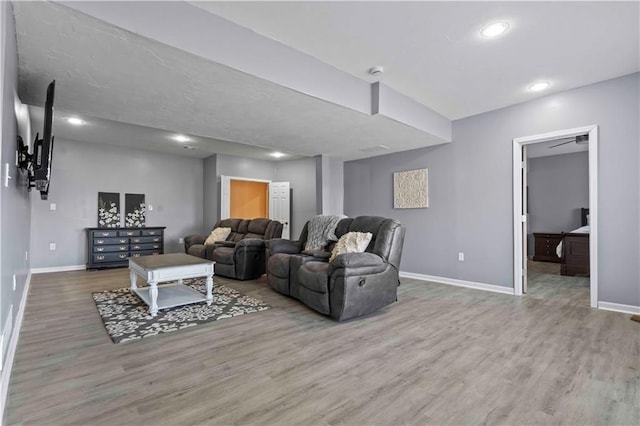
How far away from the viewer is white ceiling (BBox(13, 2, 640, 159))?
2209 millimetres

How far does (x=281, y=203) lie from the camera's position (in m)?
7.48

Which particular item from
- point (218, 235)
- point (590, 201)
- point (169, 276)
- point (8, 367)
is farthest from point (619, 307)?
point (218, 235)

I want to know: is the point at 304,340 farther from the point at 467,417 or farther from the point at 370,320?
the point at 467,417

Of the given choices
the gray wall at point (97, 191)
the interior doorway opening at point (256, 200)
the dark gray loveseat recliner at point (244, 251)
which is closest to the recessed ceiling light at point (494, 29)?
the dark gray loveseat recliner at point (244, 251)

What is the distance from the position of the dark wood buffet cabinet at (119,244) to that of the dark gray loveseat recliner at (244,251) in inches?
46.9

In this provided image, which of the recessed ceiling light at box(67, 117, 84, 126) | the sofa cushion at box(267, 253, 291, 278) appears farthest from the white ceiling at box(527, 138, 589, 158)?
the recessed ceiling light at box(67, 117, 84, 126)

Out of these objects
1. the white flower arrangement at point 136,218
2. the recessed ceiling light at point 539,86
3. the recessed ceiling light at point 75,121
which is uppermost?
the recessed ceiling light at point 539,86

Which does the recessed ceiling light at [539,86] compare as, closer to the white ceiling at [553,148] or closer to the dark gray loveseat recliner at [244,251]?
the white ceiling at [553,148]

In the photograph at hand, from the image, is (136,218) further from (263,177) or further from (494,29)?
(494,29)

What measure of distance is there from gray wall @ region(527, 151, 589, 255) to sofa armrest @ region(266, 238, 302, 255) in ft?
20.4

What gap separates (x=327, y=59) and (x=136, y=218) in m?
5.58

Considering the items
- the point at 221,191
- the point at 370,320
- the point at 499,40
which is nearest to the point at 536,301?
the point at 370,320

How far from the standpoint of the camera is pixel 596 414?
5.15 feet

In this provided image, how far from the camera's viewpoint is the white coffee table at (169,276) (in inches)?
121
